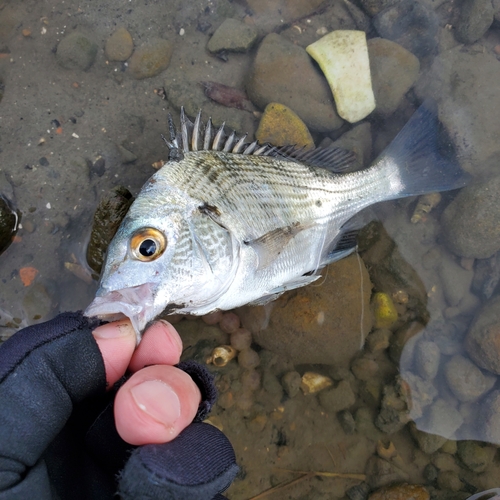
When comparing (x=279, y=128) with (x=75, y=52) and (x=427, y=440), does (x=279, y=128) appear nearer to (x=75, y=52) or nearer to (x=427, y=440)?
(x=75, y=52)

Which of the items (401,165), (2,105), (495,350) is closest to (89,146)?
Result: (2,105)

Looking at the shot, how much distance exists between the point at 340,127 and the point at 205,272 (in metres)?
2.57

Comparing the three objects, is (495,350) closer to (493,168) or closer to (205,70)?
(493,168)

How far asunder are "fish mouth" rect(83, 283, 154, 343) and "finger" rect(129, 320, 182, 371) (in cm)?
28

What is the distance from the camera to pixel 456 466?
3189 mm

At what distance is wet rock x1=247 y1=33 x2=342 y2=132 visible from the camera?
3545 mm

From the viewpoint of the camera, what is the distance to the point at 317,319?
9.99 feet

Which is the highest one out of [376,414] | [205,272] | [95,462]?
[205,272]

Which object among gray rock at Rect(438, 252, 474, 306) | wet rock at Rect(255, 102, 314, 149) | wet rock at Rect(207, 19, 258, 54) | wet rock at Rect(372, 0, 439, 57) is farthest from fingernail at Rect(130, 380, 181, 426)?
wet rock at Rect(372, 0, 439, 57)

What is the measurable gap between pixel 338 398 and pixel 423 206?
1981 mm

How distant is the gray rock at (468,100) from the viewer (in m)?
3.46

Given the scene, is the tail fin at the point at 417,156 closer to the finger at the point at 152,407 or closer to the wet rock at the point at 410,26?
the wet rock at the point at 410,26

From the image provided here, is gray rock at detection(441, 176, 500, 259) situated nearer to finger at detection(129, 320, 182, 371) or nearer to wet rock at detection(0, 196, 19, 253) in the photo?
finger at detection(129, 320, 182, 371)

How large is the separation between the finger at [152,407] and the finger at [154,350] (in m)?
0.25
